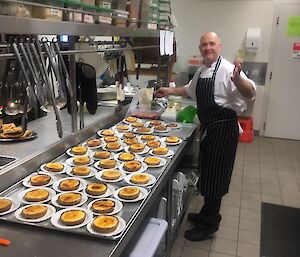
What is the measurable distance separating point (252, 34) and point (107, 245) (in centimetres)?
434

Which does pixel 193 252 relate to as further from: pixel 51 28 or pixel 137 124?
pixel 51 28

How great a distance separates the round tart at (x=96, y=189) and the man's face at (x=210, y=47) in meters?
1.26

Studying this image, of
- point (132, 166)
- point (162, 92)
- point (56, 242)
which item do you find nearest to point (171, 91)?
point (162, 92)

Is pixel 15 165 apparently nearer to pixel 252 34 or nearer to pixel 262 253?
pixel 262 253

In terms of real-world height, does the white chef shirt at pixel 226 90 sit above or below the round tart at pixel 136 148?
above

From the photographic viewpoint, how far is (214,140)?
2.26 metres

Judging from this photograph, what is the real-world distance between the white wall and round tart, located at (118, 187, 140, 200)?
3951 mm

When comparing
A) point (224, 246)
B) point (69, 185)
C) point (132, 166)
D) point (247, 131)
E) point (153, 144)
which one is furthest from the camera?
point (247, 131)

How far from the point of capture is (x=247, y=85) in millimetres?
2041

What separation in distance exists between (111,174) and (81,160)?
22cm

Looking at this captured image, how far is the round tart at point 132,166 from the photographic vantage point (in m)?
1.63

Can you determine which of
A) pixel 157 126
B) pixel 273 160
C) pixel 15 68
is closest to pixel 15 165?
pixel 15 68

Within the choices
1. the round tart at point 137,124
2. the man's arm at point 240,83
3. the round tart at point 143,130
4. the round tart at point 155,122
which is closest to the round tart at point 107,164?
the round tart at point 143,130

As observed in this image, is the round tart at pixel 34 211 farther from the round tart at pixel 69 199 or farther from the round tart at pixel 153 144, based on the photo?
the round tart at pixel 153 144
